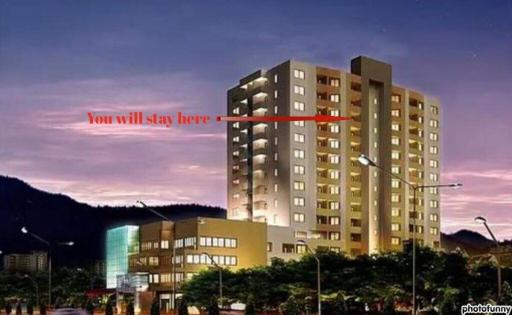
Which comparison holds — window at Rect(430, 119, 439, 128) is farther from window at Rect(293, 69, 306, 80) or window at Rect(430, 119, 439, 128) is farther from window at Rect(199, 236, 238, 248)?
window at Rect(199, 236, 238, 248)

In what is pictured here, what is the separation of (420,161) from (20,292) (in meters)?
84.2

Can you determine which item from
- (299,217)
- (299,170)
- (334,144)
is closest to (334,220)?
(299,217)

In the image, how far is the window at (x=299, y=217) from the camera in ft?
501

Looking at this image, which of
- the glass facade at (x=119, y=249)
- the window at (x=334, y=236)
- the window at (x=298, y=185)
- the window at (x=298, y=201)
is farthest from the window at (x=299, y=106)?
the glass facade at (x=119, y=249)

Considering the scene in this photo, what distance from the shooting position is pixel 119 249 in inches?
6250

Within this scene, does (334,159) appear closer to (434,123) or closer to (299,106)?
(299,106)

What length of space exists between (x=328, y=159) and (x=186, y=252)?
1551 inches

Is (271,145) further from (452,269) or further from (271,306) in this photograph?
(452,269)

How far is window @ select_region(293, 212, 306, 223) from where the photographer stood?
501ft

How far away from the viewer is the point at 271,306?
98.9 m

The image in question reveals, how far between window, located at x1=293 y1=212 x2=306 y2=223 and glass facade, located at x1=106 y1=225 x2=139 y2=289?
1098 inches

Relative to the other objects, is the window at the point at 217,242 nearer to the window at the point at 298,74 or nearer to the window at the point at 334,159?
the window at the point at 334,159

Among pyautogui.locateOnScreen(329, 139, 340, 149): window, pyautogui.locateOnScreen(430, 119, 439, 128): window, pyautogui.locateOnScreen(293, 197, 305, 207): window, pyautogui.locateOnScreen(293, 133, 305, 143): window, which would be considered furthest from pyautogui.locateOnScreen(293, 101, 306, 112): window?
pyautogui.locateOnScreen(430, 119, 439, 128): window

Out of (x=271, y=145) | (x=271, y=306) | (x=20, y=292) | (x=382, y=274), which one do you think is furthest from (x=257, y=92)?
(x=382, y=274)
